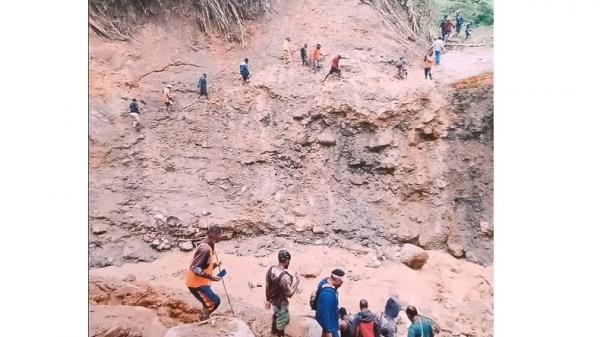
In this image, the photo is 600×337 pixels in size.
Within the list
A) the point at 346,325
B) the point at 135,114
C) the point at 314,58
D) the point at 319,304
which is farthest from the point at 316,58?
the point at 346,325

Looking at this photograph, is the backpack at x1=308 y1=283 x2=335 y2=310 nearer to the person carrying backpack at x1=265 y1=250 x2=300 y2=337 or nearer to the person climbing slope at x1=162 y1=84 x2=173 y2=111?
the person carrying backpack at x1=265 y1=250 x2=300 y2=337

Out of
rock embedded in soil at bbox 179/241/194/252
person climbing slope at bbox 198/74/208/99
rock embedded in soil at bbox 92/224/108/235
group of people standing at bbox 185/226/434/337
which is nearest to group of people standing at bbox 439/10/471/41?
person climbing slope at bbox 198/74/208/99

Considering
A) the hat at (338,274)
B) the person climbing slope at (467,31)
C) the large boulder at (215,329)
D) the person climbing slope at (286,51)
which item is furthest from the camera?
the person climbing slope at (286,51)

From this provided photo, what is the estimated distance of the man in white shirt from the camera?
3.43 metres

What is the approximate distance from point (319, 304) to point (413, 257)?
2.21 feet

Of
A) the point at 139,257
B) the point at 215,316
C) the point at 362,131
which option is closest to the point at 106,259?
the point at 139,257

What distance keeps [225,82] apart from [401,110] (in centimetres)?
120

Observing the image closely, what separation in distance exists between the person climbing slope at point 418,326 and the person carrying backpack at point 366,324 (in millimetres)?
203

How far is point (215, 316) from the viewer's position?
323 cm

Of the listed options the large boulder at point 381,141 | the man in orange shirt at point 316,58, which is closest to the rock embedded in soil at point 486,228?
the large boulder at point 381,141

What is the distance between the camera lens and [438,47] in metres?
3.44

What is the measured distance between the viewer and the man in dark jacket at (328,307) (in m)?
3.18

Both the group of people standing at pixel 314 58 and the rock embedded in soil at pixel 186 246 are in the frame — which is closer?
the rock embedded in soil at pixel 186 246

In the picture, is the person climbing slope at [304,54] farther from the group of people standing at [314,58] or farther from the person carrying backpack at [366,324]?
the person carrying backpack at [366,324]
